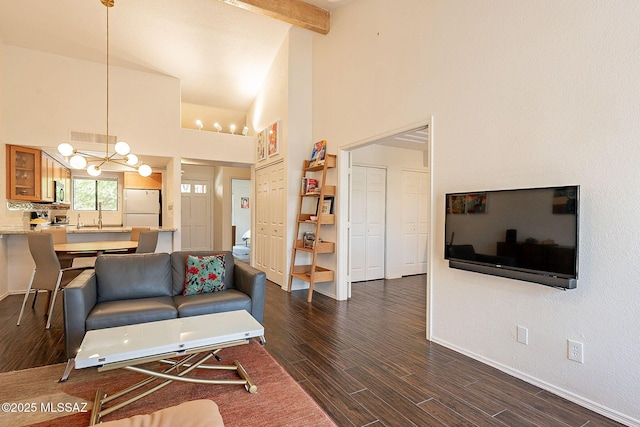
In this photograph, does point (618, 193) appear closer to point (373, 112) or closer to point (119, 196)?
point (373, 112)

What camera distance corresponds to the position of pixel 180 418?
4.22 ft

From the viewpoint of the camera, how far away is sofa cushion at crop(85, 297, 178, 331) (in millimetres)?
2512

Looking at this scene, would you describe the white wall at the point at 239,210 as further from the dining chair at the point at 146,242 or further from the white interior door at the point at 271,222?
the dining chair at the point at 146,242

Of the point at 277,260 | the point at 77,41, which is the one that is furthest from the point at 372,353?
the point at 77,41

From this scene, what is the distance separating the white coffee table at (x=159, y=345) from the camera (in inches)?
69.4

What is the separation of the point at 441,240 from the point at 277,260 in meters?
3.24

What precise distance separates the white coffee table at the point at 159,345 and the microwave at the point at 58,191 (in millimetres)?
4965

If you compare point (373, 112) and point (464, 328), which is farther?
point (373, 112)

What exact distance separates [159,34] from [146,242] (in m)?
3.26

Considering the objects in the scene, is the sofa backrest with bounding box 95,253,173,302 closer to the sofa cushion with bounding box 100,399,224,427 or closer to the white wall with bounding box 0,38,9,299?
the sofa cushion with bounding box 100,399,224,427

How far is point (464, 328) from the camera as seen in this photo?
2.83 meters

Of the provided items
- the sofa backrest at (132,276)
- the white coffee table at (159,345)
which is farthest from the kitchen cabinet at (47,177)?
the white coffee table at (159,345)

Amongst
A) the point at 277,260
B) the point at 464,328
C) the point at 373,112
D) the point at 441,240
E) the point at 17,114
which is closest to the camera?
the point at 464,328

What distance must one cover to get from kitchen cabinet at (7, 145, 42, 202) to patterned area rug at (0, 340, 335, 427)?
359cm
